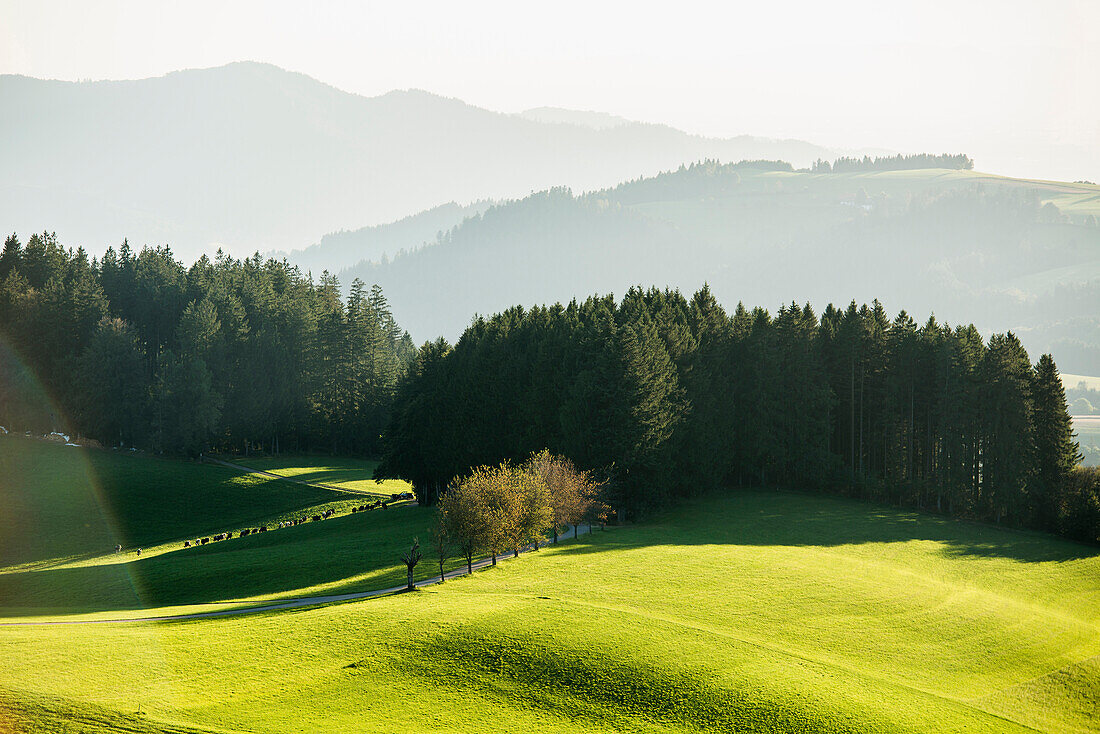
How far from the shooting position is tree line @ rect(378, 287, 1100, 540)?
75062 mm

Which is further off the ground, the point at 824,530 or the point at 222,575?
the point at 824,530

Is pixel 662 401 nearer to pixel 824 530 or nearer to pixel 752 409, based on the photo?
pixel 752 409

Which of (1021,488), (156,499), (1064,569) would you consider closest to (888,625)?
(1064,569)

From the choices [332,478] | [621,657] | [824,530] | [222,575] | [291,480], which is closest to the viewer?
[621,657]

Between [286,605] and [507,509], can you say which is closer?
[286,605]

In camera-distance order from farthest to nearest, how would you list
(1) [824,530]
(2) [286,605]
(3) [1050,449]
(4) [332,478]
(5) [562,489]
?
(4) [332,478] < (3) [1050,449] < (1) [824,530] < (5) [562,489] < (2) [286,605]

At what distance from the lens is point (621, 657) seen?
1419 inches

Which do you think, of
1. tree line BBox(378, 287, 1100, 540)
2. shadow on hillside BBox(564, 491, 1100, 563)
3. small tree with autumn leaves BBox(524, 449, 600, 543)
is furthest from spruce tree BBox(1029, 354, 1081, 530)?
small tree with autumn leaves BBox(524, 449, 600, 543)

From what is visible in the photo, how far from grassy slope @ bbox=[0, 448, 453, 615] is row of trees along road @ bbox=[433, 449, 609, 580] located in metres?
4.34

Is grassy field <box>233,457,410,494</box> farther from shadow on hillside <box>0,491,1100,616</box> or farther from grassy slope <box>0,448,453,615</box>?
shadow on hillside <box>0,491,1100,616</box>

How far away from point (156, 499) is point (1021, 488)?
101m

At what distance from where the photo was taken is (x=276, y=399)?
5064 inches

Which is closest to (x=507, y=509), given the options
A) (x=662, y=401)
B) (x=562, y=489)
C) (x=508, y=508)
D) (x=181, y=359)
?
(x=508, y=508)

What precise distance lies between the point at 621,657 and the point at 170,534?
72002 mm
